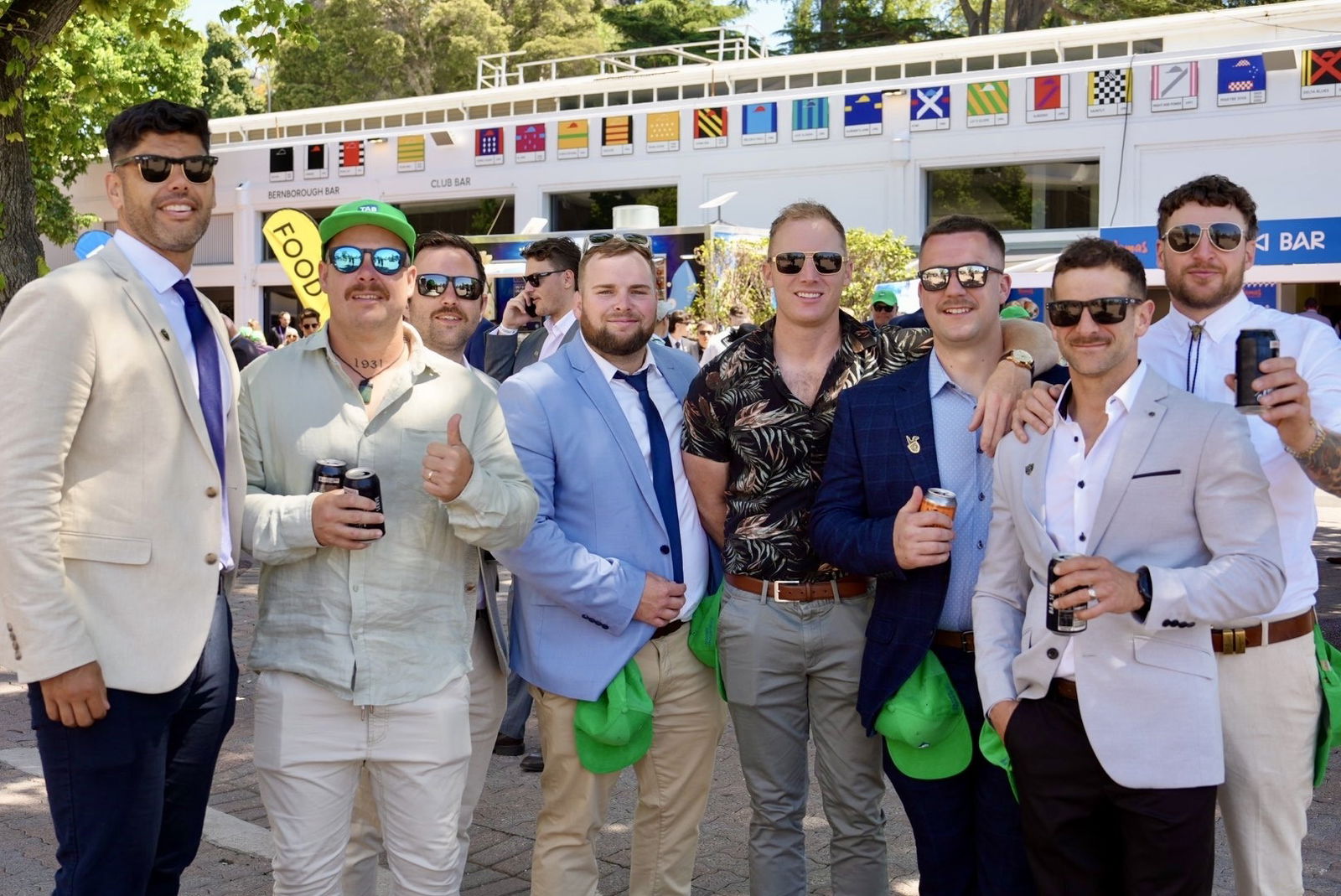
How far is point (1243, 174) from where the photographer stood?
26156 millimetres

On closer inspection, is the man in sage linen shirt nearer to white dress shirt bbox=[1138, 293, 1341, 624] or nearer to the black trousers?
the black trousers

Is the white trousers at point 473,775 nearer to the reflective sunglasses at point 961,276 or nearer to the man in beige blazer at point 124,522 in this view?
the man in beige blazer at point 124,522

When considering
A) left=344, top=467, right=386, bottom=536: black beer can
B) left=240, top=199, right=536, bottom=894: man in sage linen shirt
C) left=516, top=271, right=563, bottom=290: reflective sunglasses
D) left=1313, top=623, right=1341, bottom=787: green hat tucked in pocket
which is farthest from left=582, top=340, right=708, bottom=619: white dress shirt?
left=516, top=271, right=563, bottom=290: reflective sunglasses

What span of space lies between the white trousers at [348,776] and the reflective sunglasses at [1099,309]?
6.66ft

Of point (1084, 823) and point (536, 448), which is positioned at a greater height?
point (536, 448)

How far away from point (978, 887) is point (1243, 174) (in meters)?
25.9

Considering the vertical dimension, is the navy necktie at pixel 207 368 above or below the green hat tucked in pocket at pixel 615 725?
above

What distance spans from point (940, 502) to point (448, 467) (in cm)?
136

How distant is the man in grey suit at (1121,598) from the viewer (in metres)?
3.12

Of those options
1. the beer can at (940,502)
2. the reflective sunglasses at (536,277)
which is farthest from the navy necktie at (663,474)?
the reflective sunglasses at (536,277)

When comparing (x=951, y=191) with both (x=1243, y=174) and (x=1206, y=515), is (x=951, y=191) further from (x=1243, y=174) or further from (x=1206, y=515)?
(x=1206, y=515)

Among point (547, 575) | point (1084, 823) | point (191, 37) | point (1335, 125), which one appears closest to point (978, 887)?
point (1084, 823)

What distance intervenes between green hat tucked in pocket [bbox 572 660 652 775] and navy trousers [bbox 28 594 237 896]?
1.20 m

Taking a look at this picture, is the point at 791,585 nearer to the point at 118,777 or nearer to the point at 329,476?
the point at 329,476
